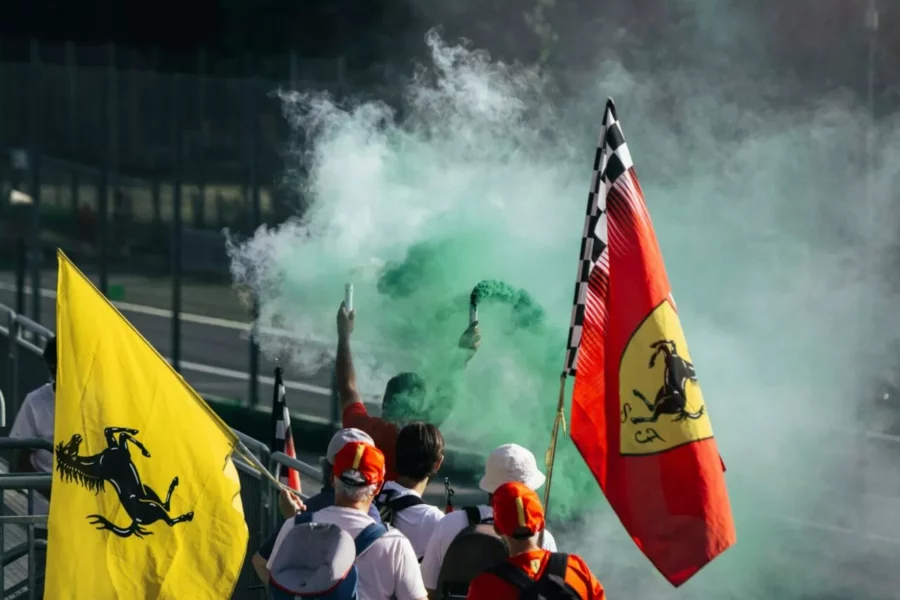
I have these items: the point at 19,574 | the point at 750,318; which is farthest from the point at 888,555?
the point at 19,574

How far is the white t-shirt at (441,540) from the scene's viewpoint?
4398mm

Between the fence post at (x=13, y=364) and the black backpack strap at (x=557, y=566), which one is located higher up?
the black backpack strap at (x=557, y=566)

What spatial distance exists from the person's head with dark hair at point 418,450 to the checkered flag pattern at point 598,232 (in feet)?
1.78

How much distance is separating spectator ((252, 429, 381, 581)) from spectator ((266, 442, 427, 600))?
9 cm

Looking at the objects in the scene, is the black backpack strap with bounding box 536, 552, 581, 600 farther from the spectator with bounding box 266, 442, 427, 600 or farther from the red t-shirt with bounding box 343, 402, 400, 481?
the red t-shirt with bounding box 343, 402, 400, 481

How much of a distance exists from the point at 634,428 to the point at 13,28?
13.1 metres

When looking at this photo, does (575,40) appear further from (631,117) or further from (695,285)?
(695,285)

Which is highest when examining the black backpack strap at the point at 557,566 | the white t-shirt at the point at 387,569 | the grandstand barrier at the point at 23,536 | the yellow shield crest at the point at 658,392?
the yellow shield crest at the point at 658,392

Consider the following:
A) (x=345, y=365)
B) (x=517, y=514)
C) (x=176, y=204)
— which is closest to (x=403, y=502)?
(x=517, y=514)

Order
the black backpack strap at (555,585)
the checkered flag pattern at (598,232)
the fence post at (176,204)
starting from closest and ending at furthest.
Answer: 1. the black backpack strap at (555,585)
2. the checkered flag pattern at (598,232)
3. the fence post at (176,204)

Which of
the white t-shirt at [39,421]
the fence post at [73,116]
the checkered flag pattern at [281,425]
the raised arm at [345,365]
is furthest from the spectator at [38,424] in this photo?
the fence post at [73,116]

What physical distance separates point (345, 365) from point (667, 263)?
692cm

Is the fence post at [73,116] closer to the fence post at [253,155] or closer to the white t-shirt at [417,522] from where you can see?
the fence post at [253,155]

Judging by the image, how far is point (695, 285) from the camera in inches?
493
